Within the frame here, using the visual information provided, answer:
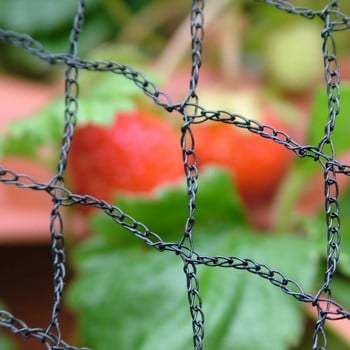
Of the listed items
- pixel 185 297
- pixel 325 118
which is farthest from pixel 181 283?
pixel 325 118

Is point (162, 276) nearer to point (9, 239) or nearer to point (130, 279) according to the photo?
point (130, 279)

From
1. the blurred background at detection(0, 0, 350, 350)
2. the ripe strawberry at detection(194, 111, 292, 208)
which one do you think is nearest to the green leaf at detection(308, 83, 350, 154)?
the blurred background at detection(0, 0, 350, 350)

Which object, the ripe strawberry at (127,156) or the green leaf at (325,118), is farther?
the ripe strawberry at (127,156)

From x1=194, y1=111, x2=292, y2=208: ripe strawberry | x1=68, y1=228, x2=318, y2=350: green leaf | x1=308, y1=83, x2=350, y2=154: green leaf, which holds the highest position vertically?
x1=194, y1=111, x2=292, y2=208: ripe strawberry

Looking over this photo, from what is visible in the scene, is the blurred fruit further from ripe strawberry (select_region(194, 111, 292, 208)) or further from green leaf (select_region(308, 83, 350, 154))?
green leaf (select_region(308, 83, 350, 154))

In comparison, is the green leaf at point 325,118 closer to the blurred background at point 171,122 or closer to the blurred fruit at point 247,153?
the blurred background at point 171,122

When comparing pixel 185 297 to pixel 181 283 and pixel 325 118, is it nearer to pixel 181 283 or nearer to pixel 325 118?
pixel 181 283

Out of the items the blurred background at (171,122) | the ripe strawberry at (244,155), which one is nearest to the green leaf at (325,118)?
the blurred background at (171,122)

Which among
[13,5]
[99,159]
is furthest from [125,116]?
[13,5]
